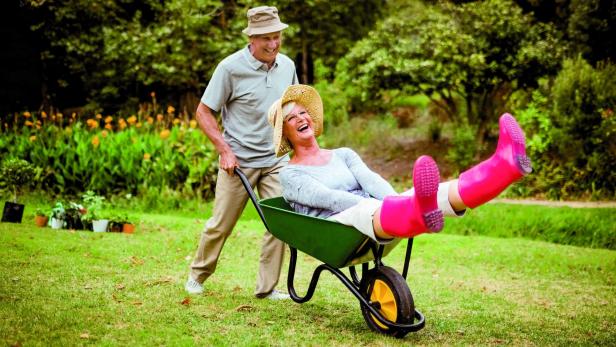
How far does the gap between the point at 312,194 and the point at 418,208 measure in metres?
0.82

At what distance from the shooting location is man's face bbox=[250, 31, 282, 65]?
4.48 m

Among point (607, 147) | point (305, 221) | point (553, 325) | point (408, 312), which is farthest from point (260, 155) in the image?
point (607, 147)

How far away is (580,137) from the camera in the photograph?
9859 millimetres

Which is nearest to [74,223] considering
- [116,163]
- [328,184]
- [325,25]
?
[116,163]

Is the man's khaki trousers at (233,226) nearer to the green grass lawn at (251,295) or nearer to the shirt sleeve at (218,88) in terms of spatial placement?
the green grass lawn at (251,295)

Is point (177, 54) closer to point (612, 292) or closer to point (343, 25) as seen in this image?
point (343, 25)

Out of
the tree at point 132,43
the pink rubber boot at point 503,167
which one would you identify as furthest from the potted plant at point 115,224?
the tree at point 132,43

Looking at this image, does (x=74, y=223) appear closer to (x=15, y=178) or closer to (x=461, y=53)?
(x=15, y=178)

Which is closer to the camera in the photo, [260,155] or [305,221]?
[305,221]

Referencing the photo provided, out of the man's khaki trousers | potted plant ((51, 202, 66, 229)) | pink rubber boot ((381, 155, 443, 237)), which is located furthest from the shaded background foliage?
pink rubber boot ((381, 155, 443, 237))

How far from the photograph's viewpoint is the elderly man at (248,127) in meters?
4.51

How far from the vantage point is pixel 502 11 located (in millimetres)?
11242

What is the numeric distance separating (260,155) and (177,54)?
9.01 m

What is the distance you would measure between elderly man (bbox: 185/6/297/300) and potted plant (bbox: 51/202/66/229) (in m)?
3.03
